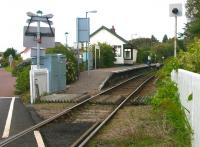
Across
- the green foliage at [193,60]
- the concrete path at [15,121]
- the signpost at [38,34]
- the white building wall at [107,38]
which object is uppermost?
the white building wall at [107,38]

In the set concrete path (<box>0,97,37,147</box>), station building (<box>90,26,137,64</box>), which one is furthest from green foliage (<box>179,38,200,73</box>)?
station building (<box>90,26,137,64</box>)

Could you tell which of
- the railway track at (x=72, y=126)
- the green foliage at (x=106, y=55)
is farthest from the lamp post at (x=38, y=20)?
the green foliage at (x=106, y=55)

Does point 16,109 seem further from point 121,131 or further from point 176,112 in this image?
point 176,112

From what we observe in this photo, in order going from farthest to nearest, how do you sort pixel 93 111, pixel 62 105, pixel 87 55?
pixel 87 55, pixel 62 105, pixel 93 111

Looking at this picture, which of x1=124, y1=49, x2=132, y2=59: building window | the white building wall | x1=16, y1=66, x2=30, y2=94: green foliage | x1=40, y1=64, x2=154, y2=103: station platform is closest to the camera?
x1=40, y1=64, x2=154, y2=103: station platform

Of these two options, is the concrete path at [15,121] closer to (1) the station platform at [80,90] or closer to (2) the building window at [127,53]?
(1) the station platform at [80,90]

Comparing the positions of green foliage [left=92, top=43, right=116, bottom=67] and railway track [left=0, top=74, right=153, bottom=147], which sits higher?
green foliage [left=92, top=43, right=116, bottom=67]

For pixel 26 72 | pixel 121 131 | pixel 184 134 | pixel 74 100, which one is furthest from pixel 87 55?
pixel 184 134

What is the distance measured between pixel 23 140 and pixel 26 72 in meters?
15.7

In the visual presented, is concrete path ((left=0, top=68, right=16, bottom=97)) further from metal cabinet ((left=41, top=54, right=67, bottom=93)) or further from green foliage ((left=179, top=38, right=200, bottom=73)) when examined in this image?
green foliage ((left=179, top=38, right=200, bottom=73))

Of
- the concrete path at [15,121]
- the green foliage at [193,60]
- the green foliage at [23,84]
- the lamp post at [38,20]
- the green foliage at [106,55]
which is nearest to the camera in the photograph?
the concrete path at [15,121]

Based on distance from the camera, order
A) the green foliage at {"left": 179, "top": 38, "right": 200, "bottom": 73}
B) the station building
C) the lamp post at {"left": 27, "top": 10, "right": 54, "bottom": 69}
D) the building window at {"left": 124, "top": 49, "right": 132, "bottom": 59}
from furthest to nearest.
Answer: the building window at {"left": 124, "top": 49, "right": 132, "bottom": 59}
the station building
the lamp post at {"left": 27, "top": 10, "right": 54, "bottom": 69}
the green foliage at {"left": 179, "top": 38, "right": 200, "bottom": 73}

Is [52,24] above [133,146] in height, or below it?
above

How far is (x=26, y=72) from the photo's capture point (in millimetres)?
26750
